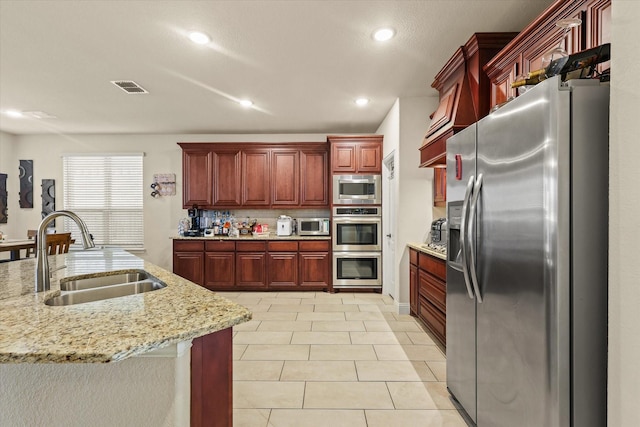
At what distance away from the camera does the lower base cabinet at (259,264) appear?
16.9 feet

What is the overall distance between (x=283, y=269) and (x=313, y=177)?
1.54 metres

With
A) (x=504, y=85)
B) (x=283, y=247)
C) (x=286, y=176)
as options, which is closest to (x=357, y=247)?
(x=283, y=247)

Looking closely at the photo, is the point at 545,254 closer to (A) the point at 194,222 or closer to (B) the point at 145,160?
(A) the point at 194,222

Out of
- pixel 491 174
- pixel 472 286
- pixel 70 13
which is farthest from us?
pixel 70 13

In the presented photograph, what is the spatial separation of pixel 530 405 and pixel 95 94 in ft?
15.8

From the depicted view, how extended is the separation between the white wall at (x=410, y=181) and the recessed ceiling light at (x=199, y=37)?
2299 millimetres

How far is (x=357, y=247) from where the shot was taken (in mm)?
5082

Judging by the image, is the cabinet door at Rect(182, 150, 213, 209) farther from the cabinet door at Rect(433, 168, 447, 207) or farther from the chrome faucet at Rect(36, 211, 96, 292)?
the chrome faucet at Rect(36, 211, 96, 292)

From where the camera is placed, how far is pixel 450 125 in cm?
264

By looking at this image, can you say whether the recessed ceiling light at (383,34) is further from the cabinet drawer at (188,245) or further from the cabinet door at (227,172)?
the cabinet drawer at (188,245)

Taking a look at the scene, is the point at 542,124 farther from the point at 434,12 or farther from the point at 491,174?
the point at 434,12

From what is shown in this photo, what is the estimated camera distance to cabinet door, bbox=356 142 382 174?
5043 mm

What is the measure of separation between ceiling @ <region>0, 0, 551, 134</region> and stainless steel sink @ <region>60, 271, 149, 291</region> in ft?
5.77

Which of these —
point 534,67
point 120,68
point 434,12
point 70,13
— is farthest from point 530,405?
point 120,68
